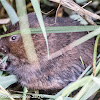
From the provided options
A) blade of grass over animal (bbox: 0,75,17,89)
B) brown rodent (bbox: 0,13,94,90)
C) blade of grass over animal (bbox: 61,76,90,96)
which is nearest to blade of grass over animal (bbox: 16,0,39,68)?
brown rodent (bbox: 0,13,94,90)

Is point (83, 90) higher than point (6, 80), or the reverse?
point (83, 90)

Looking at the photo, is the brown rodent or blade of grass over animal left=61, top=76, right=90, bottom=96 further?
the brown rodent

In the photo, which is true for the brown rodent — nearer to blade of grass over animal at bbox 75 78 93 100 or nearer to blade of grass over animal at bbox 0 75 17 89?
blade of grass over animal at bbox 0 75 17 89

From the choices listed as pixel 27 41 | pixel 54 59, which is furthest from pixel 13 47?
pixel 54 59

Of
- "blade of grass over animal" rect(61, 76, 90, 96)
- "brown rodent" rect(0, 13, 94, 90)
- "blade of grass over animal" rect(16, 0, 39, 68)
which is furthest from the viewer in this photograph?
"brown rodent" rect(0, 13, 94, 90)

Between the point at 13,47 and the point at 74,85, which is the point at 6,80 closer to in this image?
the point at 13,47

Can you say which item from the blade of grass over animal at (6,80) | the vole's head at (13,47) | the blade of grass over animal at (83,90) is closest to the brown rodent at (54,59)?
the vole's head at (13,47)

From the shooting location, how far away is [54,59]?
7.02 feet

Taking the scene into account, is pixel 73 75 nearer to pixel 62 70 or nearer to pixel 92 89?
pixel 62 70

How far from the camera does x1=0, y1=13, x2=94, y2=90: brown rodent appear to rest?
7.06 ft

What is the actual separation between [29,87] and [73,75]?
17.6 inches

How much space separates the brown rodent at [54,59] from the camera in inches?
84.7

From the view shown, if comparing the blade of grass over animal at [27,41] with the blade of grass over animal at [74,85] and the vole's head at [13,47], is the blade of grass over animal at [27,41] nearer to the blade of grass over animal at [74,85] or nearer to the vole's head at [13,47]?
the vole's head at [13,47]

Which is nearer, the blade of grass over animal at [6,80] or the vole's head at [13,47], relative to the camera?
the blade of grass over animal at [6,80]
